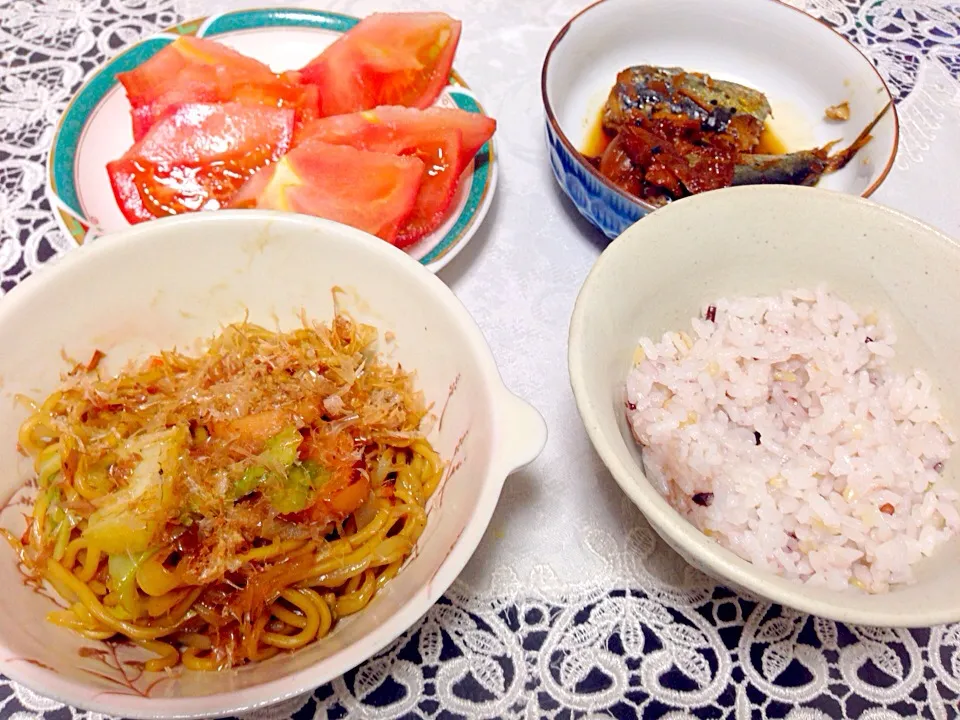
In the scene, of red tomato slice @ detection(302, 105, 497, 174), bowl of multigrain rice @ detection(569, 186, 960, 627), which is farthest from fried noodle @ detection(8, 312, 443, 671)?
red tomato slice @ detection(302, 105, 497, 174)

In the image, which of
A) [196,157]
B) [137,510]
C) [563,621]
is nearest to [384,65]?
[196,157]

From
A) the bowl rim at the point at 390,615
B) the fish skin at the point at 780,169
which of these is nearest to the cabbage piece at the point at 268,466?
the bowl rim at the point at 390,615

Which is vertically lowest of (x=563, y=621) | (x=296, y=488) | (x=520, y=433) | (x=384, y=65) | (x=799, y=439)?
(x=563, y=621)

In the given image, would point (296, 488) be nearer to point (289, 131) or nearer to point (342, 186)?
point (342, 186)

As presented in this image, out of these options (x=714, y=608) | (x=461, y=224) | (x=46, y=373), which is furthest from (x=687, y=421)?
(x=46, y=373)

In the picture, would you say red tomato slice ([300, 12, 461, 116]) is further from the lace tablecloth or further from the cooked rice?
the cooked rice

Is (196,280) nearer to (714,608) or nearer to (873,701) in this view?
(714,608)
